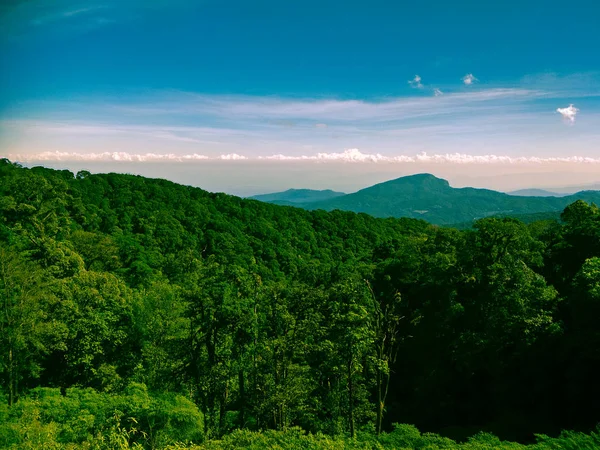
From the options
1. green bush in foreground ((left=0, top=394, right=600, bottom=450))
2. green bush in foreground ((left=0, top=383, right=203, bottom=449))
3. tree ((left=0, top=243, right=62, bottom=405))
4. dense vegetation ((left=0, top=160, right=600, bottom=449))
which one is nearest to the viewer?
green bush in foreground ((left=0, top=394, right=600, bottom=450))

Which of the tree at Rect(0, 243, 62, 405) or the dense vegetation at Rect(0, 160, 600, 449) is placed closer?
the dense vegetation at Rect(0, 160, 600, 449)

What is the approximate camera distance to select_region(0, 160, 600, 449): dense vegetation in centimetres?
2061

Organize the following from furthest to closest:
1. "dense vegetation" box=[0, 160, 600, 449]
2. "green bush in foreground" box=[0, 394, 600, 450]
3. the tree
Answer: the tree, "dense vegetation" box=[0, 160, 600, 449], "green bush in foreground" box=[0, 394, 600, 450]

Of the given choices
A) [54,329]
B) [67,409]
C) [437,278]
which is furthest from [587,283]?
[54,329]

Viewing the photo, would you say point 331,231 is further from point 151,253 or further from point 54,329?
point 54,329

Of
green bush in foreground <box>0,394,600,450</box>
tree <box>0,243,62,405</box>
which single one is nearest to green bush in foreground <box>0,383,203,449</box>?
green bush in foreground <box>0,394,600,450</box>

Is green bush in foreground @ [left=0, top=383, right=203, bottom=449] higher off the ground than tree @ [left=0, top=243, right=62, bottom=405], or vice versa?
tree @ [left=0, top=243, right=62, bottom=405]

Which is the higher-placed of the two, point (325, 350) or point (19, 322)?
point (19, 322)

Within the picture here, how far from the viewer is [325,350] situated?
2253 cm

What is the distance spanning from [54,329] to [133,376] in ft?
19.4

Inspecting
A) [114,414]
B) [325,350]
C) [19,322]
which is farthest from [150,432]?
[19,322]

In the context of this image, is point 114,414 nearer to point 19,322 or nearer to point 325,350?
point 19,322

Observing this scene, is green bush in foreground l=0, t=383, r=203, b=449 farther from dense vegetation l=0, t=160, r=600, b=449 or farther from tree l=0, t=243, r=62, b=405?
tree l=0, t=243, r=62, b=405

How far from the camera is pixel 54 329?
2494cm
